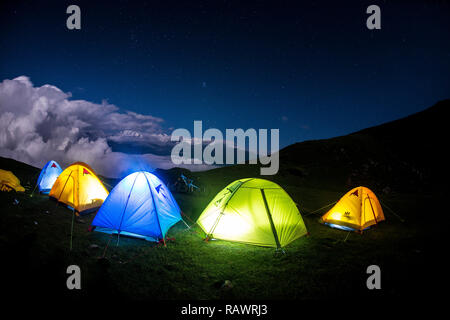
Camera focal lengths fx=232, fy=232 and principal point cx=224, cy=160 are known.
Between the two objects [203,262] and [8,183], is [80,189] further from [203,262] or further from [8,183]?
[203,262]

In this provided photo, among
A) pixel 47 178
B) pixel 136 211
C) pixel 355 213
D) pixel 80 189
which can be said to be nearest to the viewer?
pixel 136 211

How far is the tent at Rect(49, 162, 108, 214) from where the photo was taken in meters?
13.8

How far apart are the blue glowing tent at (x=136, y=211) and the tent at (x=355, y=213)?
9519 mm

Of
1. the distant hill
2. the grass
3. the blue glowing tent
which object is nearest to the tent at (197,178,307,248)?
the grass

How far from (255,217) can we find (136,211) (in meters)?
5.23

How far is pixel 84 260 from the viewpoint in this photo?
7930mm

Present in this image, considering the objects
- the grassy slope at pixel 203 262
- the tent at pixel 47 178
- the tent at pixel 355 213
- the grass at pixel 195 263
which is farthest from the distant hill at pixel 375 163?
the grass at pixel 195 263

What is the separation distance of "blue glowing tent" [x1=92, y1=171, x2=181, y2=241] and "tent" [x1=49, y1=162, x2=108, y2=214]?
384 cm

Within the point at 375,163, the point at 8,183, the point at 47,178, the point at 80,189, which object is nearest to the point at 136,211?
the point at 80,189

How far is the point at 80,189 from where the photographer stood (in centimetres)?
1391

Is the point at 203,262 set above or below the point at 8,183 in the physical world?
below
